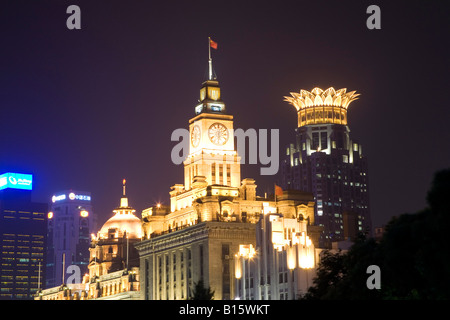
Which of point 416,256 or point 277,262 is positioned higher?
point 277,262

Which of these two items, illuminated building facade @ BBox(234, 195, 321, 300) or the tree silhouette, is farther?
illuminated building facade @ BBox(234, 195, 321, 300)

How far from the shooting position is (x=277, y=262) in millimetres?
160250

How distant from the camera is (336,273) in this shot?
112m

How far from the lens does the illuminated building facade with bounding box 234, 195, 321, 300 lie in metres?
154

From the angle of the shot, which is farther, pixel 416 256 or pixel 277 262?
pixel 277 262

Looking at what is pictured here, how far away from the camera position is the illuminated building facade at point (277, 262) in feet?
507

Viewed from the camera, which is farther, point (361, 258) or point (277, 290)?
point (277, 290)

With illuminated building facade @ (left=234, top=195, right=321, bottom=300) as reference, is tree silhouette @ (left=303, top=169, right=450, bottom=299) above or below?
below

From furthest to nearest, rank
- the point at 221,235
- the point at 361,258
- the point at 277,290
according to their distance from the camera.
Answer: the point at 221,235, the point at 277,290, the point at 361,258

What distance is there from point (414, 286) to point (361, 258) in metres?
13.3
